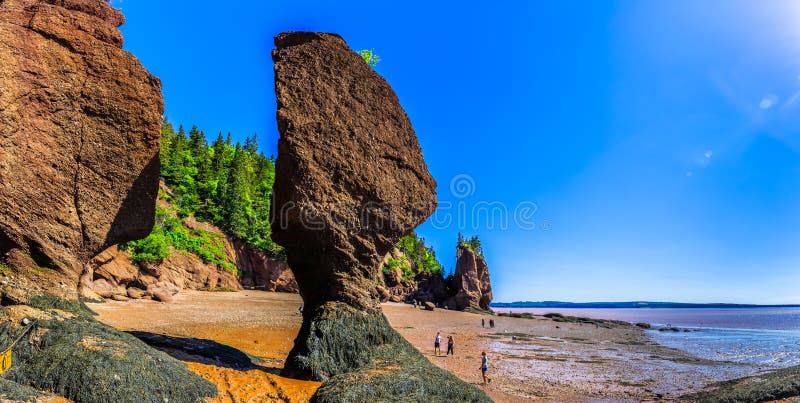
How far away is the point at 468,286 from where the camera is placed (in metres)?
68.1

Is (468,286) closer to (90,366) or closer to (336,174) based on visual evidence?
(336,174)

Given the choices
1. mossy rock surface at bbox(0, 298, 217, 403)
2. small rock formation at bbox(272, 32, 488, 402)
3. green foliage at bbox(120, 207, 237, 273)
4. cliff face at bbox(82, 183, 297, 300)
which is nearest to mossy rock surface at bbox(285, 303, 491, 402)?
small rock formation at bbox(272, 32, 488, 402)

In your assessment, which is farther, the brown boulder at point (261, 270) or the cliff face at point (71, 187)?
the brown boulder at point (261, 270)

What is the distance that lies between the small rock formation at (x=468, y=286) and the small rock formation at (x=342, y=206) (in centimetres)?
5872

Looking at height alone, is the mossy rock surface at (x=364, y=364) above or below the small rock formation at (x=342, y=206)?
below

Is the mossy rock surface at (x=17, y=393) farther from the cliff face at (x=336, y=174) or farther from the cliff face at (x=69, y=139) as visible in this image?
the cliff face at (x=336, y=174)

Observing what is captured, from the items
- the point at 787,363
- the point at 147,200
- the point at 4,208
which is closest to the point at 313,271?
the point at 147,200

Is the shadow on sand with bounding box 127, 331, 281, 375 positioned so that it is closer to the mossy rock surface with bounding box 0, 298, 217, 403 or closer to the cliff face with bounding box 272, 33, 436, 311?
the cliff face with bounding box 272, 33, 436, 311

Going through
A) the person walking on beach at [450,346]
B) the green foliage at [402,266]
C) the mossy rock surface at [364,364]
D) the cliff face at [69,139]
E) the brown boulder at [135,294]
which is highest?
the cliff face at [69,139]

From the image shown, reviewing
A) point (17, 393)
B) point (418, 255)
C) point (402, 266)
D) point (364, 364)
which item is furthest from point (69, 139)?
point (418, 255)

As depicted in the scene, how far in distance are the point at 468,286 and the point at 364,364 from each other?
6147cm

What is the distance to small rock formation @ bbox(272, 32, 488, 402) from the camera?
8.92 m

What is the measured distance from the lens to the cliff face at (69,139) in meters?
7.20

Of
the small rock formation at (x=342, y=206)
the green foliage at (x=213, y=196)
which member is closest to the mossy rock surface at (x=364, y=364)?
the small rock formation at (x=342, y=206)
